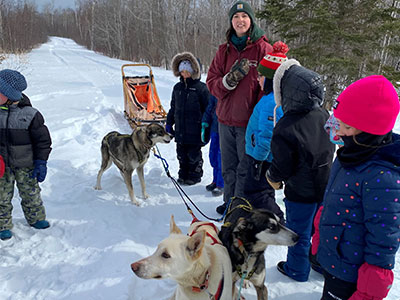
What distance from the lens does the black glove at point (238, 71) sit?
111 inches

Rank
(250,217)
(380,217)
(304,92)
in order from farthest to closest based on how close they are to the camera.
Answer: (250,217)
(304,92)
(380,217)

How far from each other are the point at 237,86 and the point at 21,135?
230cm

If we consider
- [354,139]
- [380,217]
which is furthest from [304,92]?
[380,217]

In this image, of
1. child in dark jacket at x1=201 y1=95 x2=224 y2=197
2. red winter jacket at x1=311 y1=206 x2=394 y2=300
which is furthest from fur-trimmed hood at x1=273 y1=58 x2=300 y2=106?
child in dark jacket at x1=201 y1=95 x2=224 y2=197

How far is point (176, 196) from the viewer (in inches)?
163

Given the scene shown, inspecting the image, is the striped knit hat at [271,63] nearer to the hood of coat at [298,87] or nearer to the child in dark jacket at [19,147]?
the hood of coat at [298,87]

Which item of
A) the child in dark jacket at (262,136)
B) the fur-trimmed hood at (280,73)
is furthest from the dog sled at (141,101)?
the fur-trimmed hood at (280,73)

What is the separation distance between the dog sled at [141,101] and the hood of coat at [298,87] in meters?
4.95

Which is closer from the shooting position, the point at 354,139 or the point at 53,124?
the point at 354,139

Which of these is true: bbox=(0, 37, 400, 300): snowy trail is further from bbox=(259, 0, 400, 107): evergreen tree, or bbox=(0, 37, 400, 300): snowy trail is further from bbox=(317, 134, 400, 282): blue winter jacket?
bbox=(259, 0, 400, 107): evergreen tree

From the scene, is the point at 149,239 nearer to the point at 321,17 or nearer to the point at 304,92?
the point at 304,92

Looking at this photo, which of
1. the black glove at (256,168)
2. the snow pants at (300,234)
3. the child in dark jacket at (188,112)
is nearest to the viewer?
the snow pants at (300,234)

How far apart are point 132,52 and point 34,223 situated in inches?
1172

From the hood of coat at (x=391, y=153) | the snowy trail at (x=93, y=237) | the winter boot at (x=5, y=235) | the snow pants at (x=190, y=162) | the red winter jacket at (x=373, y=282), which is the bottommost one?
the snowy trail at (x=93, y=237)
